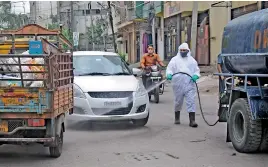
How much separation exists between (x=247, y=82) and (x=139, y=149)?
6.49 feet

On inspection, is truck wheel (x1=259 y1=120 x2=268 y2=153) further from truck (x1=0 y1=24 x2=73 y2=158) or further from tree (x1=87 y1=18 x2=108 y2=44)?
tree (x1=87 y1=18 x2=108 y2=44)

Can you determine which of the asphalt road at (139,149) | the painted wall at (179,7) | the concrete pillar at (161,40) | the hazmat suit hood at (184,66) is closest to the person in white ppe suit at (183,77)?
the hazmat suit hood at (184,66)

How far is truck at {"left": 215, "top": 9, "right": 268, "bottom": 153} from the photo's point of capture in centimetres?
711

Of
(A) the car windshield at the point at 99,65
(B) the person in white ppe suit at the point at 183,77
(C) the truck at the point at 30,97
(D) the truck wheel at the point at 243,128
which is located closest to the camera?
(C) the truck at the point at 30,97

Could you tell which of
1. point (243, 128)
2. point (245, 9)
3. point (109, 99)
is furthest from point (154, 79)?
point (245, 9)

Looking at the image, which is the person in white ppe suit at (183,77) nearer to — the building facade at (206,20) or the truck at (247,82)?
the truck at (247,82)

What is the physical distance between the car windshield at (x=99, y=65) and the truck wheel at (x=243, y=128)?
362 centimetres

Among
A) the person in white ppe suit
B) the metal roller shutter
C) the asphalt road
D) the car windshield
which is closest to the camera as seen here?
the asphalt road

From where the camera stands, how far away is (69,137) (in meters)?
9.10

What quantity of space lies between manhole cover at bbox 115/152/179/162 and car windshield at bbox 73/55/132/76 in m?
3.62

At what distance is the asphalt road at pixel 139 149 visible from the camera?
6.84 meters

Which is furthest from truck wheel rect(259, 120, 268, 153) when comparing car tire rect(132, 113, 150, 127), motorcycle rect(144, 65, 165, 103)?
motorcycle rect(144, 65, 165, 103)

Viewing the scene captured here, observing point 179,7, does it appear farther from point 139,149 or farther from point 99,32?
point 99,32

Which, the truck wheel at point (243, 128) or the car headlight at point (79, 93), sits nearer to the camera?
the truck wheel at point (243, 128)
